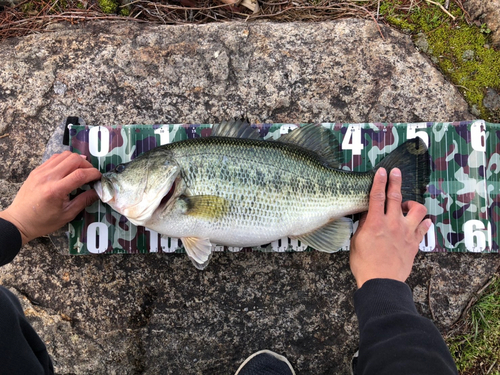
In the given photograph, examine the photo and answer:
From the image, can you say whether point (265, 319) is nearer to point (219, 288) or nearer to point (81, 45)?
point (219, 288)

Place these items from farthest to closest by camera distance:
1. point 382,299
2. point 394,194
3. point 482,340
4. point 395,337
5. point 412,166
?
point 482,340 → point 412,166 → point 394,194 → point 382,299 → point 395,337

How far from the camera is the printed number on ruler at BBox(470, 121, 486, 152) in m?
3.03

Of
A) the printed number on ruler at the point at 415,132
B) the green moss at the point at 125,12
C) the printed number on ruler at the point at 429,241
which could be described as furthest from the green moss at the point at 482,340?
the green moss at the point at 125,12

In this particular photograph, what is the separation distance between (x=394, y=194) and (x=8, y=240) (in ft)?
9.75

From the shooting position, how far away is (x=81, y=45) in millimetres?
3301

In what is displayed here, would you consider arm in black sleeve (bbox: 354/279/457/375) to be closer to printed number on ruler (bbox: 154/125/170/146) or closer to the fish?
the fish

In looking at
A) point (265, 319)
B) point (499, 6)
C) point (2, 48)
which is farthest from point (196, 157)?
point (499, 6)

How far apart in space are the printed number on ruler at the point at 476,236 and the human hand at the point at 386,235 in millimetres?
597

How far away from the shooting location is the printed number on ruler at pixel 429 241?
9.89ft

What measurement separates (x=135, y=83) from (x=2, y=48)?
1.38 meters

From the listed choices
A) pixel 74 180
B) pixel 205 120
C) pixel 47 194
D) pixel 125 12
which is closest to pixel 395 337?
pixel 205 120

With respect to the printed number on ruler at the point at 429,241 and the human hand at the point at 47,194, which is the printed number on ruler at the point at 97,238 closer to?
the human hand at the point at 47,194

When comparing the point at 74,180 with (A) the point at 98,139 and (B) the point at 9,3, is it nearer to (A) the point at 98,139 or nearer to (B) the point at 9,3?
(A) the point at 98,139

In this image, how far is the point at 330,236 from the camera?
279 centimetres
